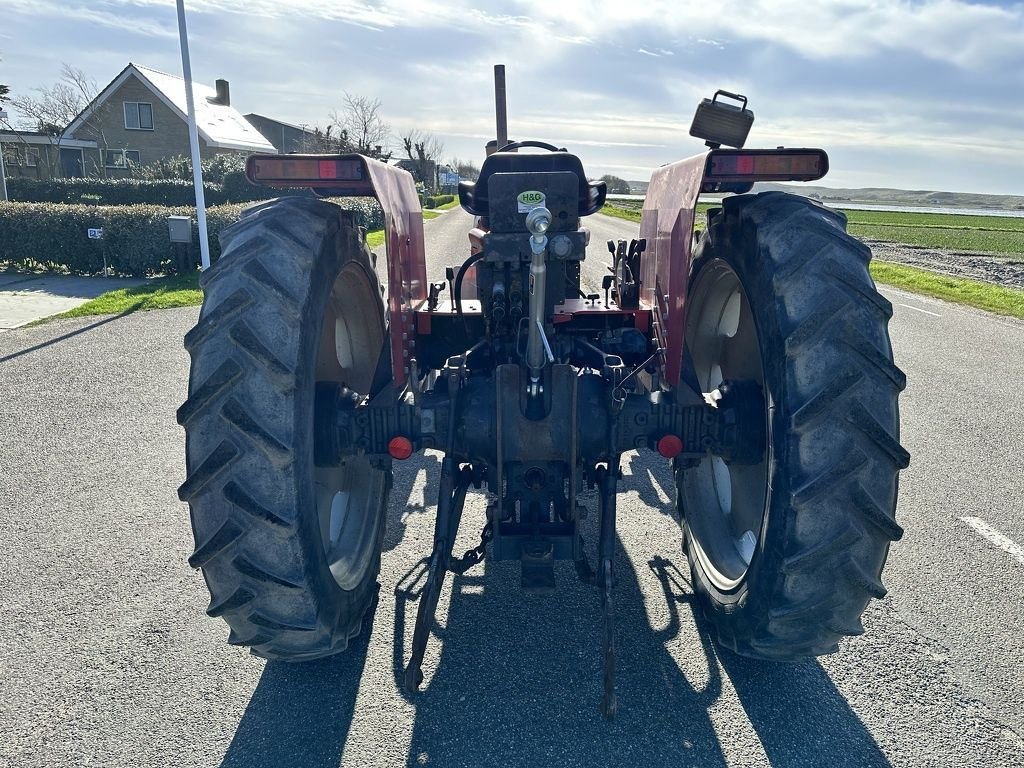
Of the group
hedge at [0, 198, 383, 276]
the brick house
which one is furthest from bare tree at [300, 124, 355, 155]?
hedge at [0, 198, 383, 276]

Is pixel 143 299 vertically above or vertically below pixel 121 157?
below

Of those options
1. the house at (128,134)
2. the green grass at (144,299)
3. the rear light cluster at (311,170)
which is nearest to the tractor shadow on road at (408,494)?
the rear light cluster at (311,170)

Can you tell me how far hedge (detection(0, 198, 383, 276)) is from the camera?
14930mm

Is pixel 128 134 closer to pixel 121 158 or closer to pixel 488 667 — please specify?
pixel 121 158

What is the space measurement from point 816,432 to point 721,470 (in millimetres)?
1526

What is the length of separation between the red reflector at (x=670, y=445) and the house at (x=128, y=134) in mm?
39906

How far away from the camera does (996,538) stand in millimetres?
4375

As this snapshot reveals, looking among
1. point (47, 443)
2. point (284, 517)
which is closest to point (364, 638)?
point (284, 517)

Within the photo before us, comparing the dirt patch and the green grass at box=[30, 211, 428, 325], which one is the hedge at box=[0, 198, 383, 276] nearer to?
the green grass at box=[30, 211, 428, 325]

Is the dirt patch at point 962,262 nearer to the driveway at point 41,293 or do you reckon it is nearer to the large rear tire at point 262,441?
the driveway at point 41,293

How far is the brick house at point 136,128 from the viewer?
39.5 m

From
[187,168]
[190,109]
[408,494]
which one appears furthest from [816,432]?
[187,168]

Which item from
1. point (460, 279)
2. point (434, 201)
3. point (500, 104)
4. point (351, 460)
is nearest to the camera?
point (351, 460)

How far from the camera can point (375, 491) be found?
12.0ft
